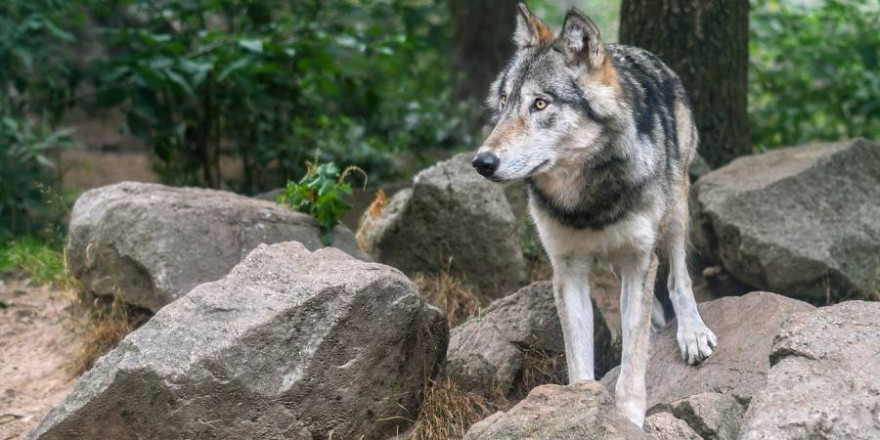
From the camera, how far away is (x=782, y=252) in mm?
5953

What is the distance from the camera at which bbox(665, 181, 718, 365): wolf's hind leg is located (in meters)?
5.10

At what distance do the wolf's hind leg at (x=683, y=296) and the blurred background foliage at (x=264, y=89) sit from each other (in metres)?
2.98

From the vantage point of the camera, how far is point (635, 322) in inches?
197

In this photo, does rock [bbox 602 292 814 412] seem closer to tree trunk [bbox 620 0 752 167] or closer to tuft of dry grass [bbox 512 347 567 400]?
tuft of dry grass [bbox 512 347 567 400]

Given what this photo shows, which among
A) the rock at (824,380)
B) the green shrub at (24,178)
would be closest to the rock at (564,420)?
the rock at (824,380)

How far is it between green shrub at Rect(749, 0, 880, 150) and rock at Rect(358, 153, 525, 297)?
3.56m

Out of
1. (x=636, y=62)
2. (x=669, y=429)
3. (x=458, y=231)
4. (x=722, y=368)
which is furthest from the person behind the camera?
(x=458, y=231)

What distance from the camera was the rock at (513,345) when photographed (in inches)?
204

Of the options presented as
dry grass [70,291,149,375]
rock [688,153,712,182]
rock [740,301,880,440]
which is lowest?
dry grass [70,291,149,375]

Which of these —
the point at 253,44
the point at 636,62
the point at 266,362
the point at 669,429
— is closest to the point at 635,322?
the point at 669,429

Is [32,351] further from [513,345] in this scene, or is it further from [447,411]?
[513,345]

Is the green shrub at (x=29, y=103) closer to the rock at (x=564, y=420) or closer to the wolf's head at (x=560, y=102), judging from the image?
the wolf's head at (x=560, y=102)

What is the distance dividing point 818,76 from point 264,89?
5.04 metres

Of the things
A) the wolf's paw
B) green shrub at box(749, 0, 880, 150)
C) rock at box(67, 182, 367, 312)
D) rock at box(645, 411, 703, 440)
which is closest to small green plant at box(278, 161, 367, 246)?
rock at box(67, 182, 367, 312)
